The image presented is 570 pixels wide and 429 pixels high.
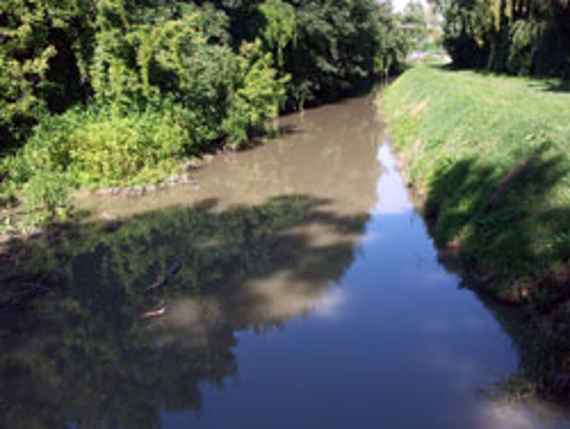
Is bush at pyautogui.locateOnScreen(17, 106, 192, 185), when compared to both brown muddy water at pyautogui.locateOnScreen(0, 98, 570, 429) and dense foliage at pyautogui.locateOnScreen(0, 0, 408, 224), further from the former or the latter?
brown muddy water at pyautogui.locateOnScreen(0, 98, 570, 429)

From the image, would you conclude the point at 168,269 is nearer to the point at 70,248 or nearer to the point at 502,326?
the point at 70,248

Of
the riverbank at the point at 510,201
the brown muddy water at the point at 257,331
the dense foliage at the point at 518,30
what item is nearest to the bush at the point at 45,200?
the brown muddy water at the point at 257,331

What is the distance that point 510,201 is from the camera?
338 inches

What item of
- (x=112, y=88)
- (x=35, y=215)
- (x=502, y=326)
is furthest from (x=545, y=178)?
(x=112, y=88)

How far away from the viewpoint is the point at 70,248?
1039cm

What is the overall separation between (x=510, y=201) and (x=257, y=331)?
14.9ft

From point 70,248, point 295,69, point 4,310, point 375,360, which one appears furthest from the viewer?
point 295,69

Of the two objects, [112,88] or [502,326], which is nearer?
[502,326]

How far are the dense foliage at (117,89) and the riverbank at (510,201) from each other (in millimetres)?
6537

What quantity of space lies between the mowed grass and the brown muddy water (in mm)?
594

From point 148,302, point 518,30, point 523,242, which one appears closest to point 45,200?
point 148,302

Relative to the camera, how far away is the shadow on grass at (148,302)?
6.14 m

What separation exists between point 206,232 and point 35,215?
3.95 meters

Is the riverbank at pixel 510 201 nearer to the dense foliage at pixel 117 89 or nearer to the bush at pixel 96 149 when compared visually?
the dense foliage at pixel 117 89
